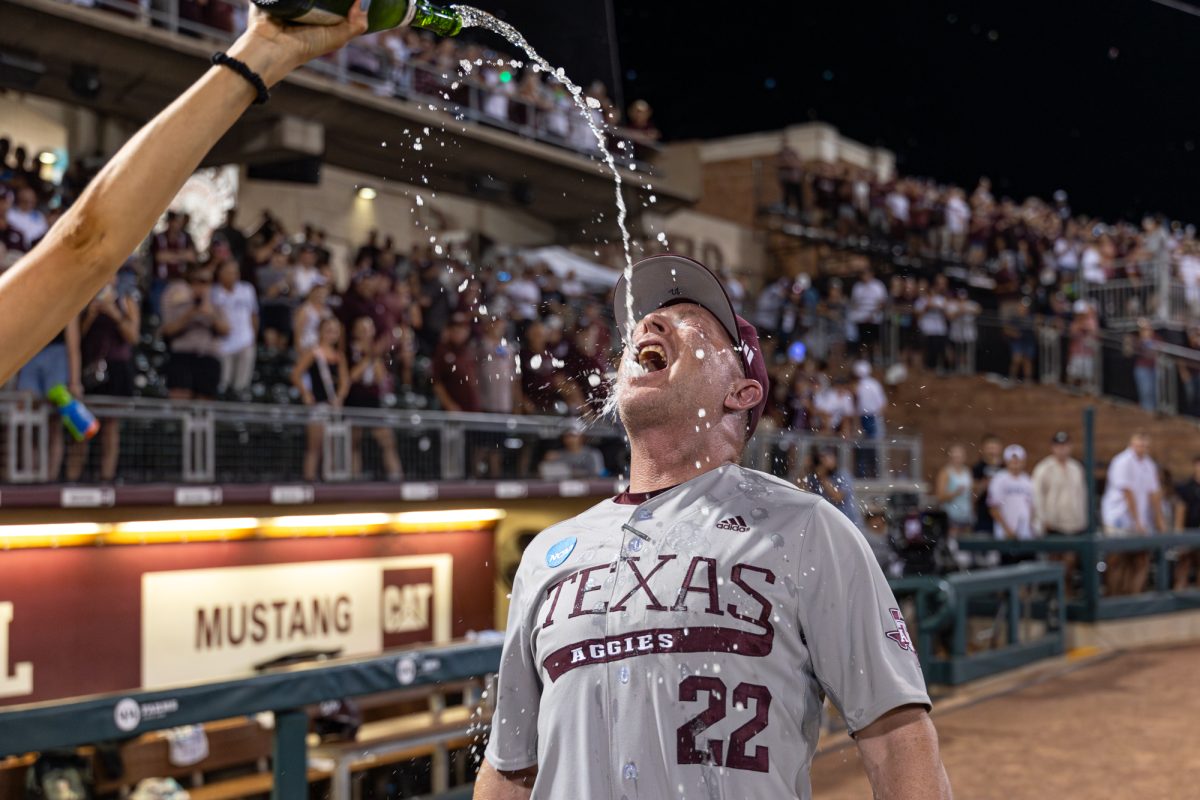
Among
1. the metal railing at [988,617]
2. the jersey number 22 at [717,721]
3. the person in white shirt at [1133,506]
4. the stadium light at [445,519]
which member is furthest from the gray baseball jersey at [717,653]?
the person in white shirt at [1133,506]

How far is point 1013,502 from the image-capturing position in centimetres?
1068

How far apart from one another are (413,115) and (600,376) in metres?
11.6

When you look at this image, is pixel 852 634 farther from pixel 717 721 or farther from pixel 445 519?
pixel 445 519

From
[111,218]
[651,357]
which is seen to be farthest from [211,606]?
[111,218]

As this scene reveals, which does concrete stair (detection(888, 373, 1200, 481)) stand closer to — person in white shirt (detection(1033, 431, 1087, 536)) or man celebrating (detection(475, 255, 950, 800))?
person in white shirt (detection(1033, 431, 1087, 536))

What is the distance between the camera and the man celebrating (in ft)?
6.00

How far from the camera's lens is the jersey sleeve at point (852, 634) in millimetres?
1826

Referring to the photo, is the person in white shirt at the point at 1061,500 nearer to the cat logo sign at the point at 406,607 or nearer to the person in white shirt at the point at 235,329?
the cat logo sign at the point at 406,607

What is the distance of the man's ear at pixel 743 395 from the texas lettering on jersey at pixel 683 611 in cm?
35

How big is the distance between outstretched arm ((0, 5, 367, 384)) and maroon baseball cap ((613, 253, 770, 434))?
1.06 m

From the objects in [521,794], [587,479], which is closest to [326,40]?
[521,794]

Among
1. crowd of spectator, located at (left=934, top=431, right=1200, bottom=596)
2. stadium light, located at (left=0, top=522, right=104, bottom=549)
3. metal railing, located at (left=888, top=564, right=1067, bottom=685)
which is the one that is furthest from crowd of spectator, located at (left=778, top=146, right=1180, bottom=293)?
stadium light, located at (left=0, top=522, right=104, bottom=549)

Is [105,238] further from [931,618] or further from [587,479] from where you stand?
[587,479]

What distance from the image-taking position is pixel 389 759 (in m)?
5.86
